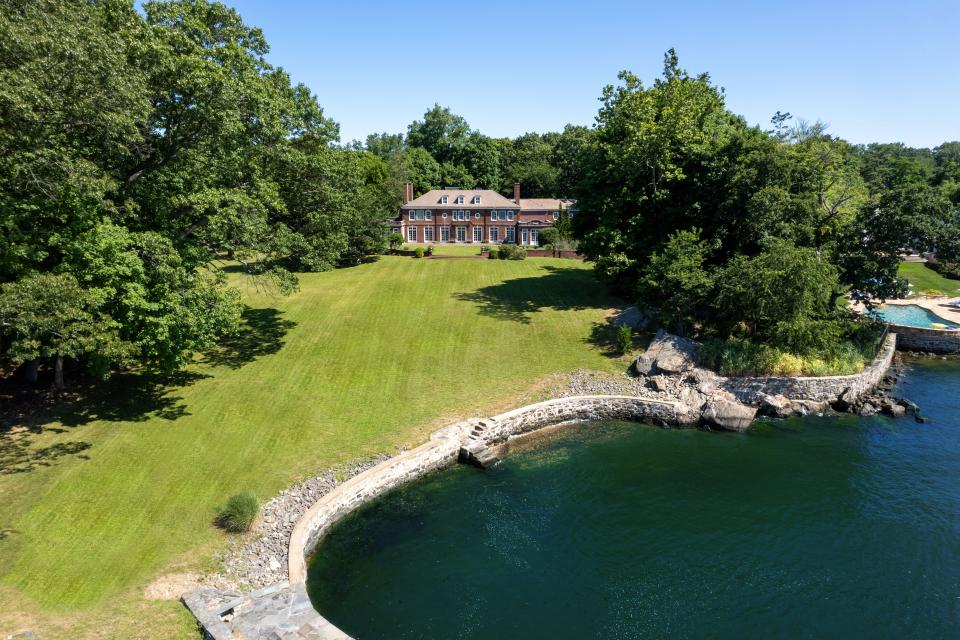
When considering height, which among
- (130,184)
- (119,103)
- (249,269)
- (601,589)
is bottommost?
(601,589)

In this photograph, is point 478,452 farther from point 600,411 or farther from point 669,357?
point 669,357

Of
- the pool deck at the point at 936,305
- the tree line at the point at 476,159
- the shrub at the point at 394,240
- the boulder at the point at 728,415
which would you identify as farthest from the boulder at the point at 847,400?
the tree line at the point at 476,159

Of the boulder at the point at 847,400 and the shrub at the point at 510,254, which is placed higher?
the shrub at the point at 510,254

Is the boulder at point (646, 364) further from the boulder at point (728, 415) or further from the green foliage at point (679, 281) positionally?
the boulder at point (728, 415)

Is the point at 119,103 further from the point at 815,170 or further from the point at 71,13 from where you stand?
the point at 815,170

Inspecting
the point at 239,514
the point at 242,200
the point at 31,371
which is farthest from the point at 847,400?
the point at 31,371

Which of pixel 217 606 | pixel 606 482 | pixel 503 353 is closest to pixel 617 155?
pixel 503 353
